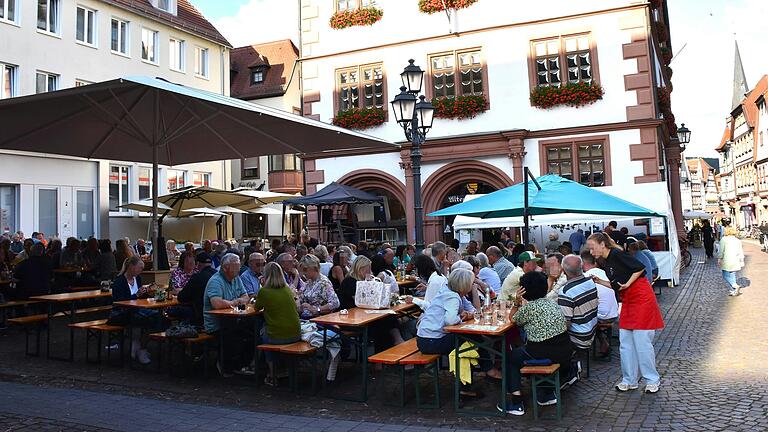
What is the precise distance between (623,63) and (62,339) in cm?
1621

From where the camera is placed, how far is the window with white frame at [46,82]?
22375 millimetres

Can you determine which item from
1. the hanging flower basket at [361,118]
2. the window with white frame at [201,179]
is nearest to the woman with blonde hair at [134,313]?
the hanging flower basket at [361,118]

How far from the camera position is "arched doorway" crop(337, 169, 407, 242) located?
21.5 metres

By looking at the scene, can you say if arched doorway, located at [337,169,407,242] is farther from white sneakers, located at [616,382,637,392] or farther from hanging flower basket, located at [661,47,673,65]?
white sneakers, located at [616,382,637,392]

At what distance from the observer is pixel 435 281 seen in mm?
7512

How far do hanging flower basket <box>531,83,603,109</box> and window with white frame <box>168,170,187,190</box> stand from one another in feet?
53.7

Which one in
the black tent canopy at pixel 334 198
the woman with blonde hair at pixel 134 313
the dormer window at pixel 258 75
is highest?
the dormer window at pixel 258 75

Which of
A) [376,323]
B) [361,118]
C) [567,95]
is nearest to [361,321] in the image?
[376,323]

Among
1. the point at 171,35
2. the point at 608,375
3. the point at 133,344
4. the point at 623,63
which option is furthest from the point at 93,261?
the point at 171,35

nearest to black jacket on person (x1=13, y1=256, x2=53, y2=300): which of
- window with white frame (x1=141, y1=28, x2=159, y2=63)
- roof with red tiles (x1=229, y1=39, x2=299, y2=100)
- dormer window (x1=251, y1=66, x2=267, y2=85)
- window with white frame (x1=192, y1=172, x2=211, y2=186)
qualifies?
window with white frame (x1=141, y1=28, x2=159, y2=63)

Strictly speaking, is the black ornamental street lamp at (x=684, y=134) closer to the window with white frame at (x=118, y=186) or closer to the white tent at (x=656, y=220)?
the white tent at (x=656, y=220)

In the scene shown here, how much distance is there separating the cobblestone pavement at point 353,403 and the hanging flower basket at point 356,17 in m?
15.6

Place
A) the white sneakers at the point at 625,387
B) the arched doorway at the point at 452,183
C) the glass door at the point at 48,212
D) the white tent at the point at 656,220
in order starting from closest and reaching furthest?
the white sneakers at the point at 625,387
the white tent at the point at 656,220
the arched doorway at the point at 452,183
the glass door at the point at 48,212

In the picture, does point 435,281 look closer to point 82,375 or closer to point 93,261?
point 82,375
